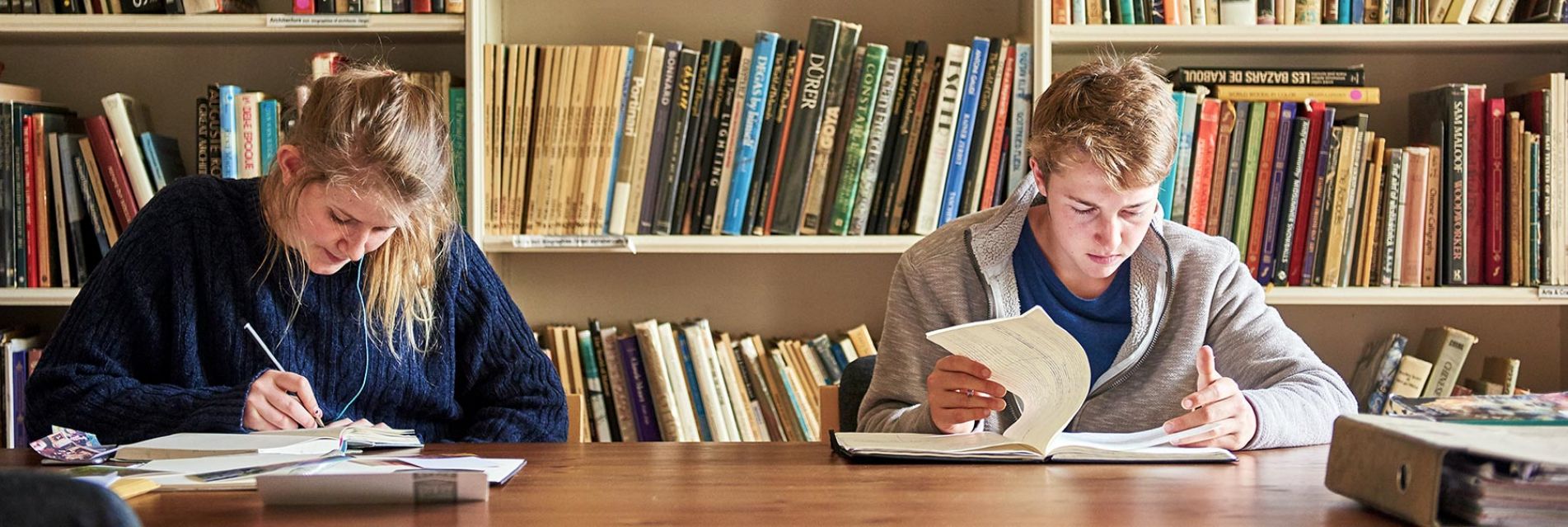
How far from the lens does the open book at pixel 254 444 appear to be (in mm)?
1165

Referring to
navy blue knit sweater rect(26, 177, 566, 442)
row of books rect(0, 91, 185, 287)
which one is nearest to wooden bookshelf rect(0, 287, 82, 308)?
row of books rect(0, 91, 185, 287)

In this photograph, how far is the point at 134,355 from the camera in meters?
1.49

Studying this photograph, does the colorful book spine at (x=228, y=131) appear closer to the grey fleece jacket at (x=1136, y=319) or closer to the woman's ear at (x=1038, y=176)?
the grey fleece jacket at (x=1136, y=319)

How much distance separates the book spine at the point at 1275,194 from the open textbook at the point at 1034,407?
3.17ft

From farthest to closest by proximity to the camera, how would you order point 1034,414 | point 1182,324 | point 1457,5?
1. point 1457,5
2. point 1182,324
3. point 1034,414

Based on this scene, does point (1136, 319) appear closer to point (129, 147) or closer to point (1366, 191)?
point (1366, 191)

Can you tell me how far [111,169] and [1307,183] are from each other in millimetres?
1932

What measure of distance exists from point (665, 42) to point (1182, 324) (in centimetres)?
101

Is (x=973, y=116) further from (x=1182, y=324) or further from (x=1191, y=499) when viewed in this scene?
(x=1191, y=499)

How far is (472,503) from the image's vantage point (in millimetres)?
981

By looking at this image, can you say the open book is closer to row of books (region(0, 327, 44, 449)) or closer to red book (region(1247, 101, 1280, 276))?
row of books (region(0, 327, 44, 449))

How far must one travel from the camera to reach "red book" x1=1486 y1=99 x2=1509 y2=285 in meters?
2.10

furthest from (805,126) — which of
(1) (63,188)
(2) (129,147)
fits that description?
(1) (63,188)

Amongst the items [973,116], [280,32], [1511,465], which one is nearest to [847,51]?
[973,116]
